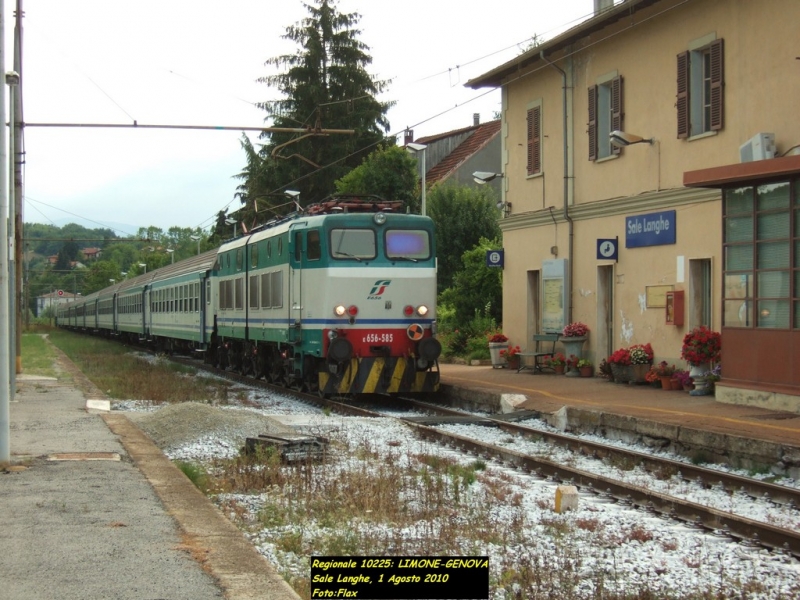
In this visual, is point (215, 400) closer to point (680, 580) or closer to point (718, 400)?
point (718, 400)

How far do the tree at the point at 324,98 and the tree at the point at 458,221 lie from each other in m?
11.2

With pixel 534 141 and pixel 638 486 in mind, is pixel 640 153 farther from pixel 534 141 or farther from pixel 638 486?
pixel 638 486

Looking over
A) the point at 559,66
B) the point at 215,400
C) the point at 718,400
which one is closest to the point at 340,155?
the point at 559,66

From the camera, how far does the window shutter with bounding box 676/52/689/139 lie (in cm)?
1697

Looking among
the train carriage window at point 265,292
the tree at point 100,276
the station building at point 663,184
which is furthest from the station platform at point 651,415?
the tree at point 100,276

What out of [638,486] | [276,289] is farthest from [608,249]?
[638,486]

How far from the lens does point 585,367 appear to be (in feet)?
65.6

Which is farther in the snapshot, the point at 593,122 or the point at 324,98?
the point at 324,98

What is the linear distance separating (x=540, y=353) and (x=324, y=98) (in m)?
28.7

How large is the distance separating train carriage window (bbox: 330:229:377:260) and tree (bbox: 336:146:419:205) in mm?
20496

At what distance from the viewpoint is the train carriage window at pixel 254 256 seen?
67.9 ft

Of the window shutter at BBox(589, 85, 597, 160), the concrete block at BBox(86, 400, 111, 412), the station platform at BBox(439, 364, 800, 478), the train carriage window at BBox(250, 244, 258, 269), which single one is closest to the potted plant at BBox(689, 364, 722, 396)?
the station platform at BBox(439, 364, 800, 478)

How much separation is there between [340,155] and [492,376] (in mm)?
28349

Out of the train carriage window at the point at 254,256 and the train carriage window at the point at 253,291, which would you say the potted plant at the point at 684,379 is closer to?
the train carriage window at the point at 253,291
